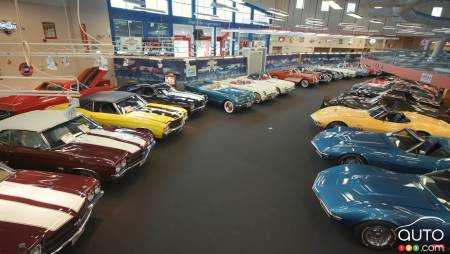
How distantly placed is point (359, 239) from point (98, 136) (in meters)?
5.23

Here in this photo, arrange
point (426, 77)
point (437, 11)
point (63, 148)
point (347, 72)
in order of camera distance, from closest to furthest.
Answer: point (63, 148) < point (426, 77) < point (347, 72) < point (437, 11)

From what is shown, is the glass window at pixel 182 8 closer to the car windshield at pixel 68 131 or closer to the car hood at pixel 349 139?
the car windshield at pixel 68 131

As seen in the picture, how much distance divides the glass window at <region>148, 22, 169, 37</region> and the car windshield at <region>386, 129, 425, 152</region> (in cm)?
1901

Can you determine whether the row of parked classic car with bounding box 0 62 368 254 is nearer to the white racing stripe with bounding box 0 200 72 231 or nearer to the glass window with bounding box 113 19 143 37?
the white racing stripe with bounding box 0 200 72 231

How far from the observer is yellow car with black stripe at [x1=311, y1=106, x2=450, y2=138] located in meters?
6.84

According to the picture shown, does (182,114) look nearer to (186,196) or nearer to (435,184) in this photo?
(186,196)

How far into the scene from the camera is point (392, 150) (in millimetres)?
5012

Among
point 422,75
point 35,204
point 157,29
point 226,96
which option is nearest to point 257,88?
point 226,96

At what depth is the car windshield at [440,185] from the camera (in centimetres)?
353

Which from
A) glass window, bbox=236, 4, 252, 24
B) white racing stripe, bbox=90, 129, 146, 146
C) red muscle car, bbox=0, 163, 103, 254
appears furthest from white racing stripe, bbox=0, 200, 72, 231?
glass window, bbox=236, 4, 252, 24

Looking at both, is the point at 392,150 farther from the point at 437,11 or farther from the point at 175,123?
the point at 437,11

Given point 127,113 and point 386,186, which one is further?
point 127,113

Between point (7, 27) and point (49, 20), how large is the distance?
2472 millimetres

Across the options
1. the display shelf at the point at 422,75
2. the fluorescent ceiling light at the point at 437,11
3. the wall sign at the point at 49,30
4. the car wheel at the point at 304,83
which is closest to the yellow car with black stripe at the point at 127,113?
the wall sign at the point at 49,30
